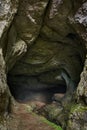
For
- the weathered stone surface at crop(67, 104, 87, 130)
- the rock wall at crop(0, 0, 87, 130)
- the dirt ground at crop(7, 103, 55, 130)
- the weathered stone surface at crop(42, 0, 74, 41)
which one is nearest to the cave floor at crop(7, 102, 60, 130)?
the dirt ground at crop(7, 103, 55, 130)

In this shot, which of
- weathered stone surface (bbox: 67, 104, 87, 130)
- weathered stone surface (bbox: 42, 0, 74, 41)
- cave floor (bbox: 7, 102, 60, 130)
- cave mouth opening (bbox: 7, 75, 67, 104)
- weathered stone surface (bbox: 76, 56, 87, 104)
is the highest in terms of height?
weathered stone surface (bbox: 42, 0, 74, 41)

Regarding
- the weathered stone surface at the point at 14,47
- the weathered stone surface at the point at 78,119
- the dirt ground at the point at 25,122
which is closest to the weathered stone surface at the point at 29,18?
the weathered stone surface at the point at 14,47

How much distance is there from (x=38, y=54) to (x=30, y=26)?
16.2ft

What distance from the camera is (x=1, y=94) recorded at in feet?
53.2

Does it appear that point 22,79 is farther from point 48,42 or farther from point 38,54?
point 48,42

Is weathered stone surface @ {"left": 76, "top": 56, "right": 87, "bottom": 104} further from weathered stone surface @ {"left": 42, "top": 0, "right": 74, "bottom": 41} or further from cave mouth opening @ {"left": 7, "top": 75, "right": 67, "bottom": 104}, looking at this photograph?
cave mouth opening @ {"left": 7, "top": 75, "right": 67, "bottom": 104}

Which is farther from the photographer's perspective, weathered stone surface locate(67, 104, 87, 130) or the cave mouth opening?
the cave mouth opening

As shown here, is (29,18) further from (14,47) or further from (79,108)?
(79,108)

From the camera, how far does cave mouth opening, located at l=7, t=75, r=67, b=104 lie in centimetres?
3244

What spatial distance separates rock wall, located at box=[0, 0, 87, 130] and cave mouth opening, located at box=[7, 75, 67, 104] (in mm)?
6263

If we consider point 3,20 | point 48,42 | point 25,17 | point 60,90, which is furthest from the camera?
point 60,90

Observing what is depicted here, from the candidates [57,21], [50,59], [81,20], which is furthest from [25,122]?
[81,20]

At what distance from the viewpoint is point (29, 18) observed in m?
20.3

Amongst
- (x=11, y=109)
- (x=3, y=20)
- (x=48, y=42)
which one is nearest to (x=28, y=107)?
(x=11, y=109)
